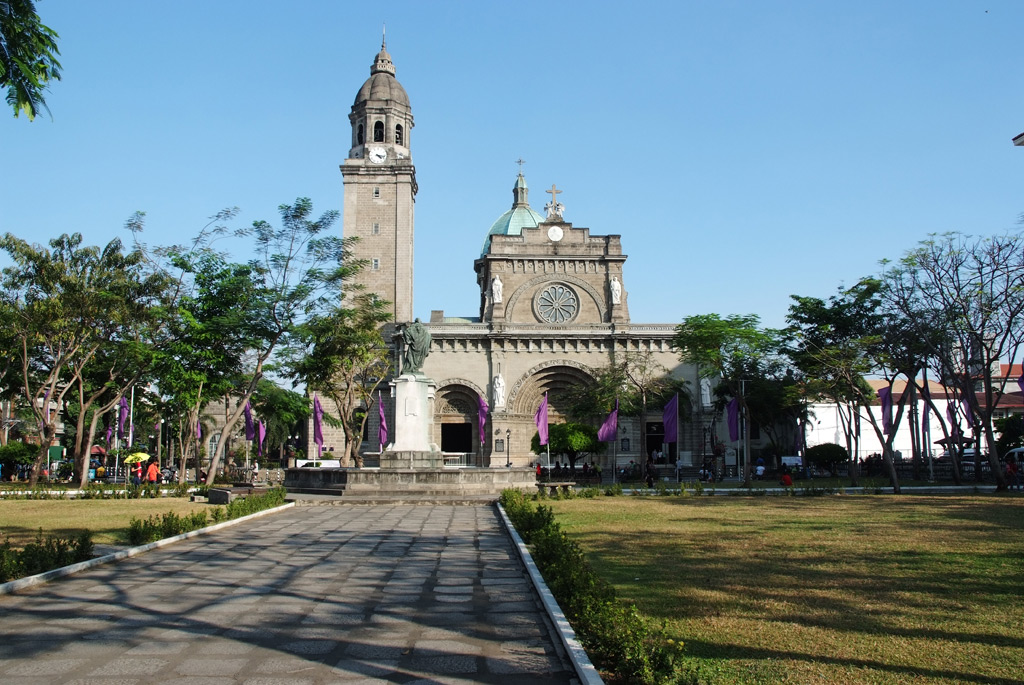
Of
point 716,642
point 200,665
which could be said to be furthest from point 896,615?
point 200,665

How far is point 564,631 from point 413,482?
18.5m

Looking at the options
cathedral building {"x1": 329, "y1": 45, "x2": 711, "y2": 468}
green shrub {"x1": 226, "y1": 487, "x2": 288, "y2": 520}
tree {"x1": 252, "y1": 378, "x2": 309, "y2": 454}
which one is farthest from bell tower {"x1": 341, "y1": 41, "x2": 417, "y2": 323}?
green shrub {"x1": 226, "y1": 487, "x2": 288, "y2": 520}

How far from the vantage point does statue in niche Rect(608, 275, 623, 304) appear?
55000mm

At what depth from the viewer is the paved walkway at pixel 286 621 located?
5.95 m

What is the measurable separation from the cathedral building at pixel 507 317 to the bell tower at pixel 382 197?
7cm

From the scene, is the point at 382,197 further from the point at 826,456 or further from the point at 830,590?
the point at 830,590

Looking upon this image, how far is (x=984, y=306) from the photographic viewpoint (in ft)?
92.6

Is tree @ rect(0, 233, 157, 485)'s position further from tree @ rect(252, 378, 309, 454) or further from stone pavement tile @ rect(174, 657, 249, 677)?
stone pavement tile @ rect(174, 657, 249, 677)

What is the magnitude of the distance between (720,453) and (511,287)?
17276mm

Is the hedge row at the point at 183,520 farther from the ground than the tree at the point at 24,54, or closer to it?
closer to it

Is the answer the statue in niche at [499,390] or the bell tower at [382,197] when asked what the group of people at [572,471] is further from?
the bell tower at [382,197]

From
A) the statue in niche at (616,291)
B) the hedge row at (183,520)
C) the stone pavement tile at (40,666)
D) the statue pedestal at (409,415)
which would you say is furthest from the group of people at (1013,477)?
the stone pavement tile at (40,666)

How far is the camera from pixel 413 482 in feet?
81.6

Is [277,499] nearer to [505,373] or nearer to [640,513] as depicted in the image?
[640,513]
